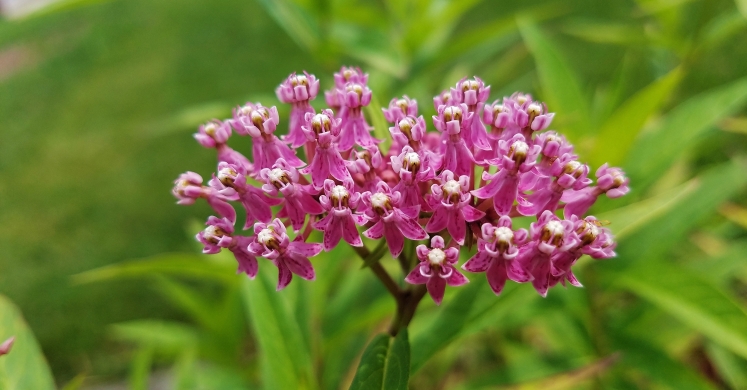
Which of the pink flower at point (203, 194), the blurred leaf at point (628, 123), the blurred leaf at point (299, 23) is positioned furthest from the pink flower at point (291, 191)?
the blurred leaf at point (299, 23)

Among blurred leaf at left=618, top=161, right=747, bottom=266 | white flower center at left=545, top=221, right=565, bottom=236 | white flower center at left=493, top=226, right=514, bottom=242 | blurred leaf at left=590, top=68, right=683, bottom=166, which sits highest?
white flower center at left=493, top=226, right=514, bottom=242

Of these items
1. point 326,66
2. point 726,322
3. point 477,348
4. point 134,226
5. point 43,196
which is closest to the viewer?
point 726,322

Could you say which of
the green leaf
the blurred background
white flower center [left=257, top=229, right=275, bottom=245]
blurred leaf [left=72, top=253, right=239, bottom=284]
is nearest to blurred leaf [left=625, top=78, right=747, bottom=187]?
the blurred background

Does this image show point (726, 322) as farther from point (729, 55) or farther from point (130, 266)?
point (729, 55)

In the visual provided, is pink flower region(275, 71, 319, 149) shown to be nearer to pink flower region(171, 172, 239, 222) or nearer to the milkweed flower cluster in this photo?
the milkweed flower cluster

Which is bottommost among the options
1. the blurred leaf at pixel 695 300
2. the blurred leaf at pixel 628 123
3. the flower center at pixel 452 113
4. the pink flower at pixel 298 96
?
the blurred leaf at pixel 695 300

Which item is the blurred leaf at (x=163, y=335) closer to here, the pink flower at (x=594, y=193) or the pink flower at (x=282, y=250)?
the pink flower at (x=282, y=250)

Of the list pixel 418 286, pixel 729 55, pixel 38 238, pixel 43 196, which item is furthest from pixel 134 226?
pixel 729 55
